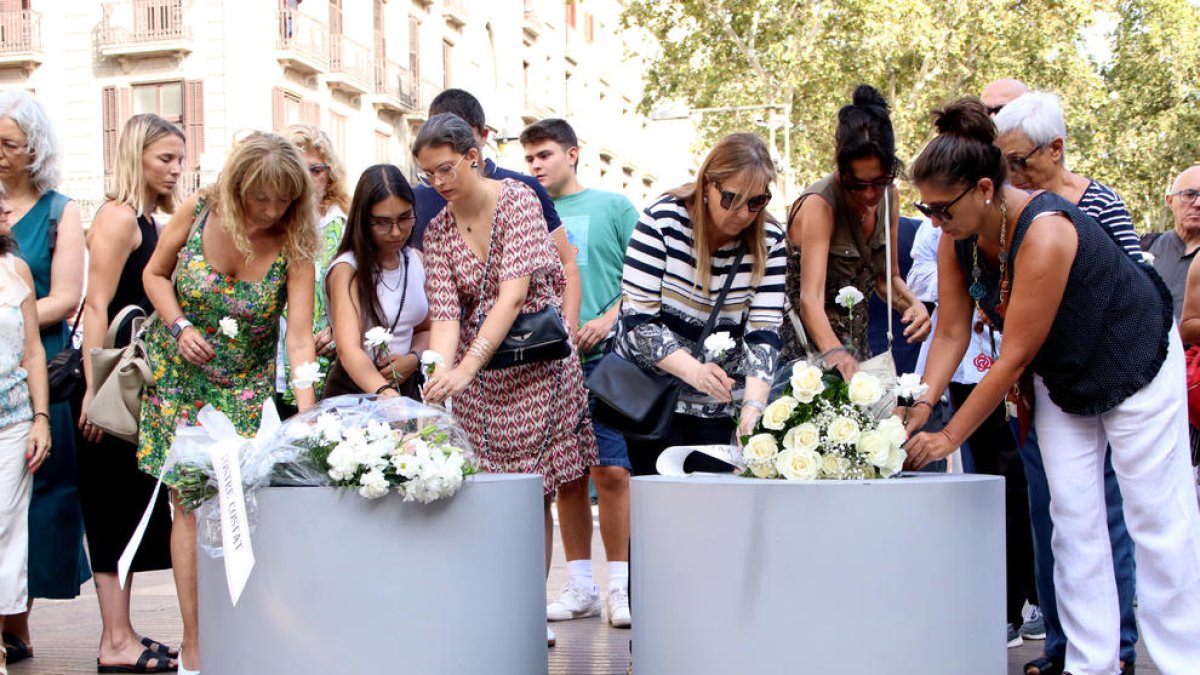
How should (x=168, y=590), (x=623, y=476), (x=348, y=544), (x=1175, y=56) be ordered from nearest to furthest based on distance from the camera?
(x=348, y=544)
(x=623, y=476)
(x=168, y=590)
(x=1175, y=56)

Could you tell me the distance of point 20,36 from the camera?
3012cm

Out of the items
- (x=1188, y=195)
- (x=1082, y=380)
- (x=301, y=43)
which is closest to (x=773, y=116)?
(x=301, y=43)

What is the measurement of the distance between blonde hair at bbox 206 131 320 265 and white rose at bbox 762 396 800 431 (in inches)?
77.4

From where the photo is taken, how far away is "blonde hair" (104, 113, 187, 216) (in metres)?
5.62

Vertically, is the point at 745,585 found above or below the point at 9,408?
below

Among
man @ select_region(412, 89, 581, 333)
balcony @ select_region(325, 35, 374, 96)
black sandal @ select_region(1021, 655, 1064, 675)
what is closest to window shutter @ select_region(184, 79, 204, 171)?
balcony @ select_region(325, 35, 374, 96)

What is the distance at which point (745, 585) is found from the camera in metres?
3.61

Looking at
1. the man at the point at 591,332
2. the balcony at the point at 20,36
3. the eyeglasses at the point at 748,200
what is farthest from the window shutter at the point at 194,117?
the eyeglasses at the point at 748,200

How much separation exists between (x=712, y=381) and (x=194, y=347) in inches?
72.1

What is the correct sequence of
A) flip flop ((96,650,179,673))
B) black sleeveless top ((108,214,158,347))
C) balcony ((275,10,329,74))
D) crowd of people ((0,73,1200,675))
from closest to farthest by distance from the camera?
crowd of people ((0,73,1200,675)) < flip flop ((96,650,179,673)) < black sleeveless top ((108,214,158,347)) < balcony ((275,10,329,74))

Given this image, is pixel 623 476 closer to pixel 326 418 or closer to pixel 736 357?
pixel 736 357

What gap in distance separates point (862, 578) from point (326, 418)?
1.58 meters

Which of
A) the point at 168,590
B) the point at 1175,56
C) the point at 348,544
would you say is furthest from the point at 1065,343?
the point at 1175,56

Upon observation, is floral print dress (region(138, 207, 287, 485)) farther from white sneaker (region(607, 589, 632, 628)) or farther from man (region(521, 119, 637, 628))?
white sneaker (region(607, 589, 632, 628))
